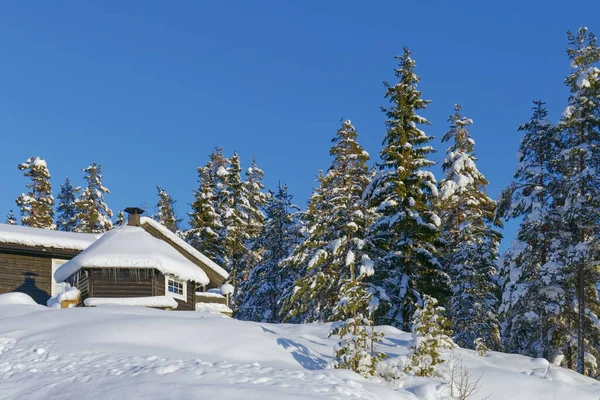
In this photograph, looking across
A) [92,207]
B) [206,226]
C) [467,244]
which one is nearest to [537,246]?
[467,244]

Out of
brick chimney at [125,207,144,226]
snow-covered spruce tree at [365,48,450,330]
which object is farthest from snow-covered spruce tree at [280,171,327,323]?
brick chimney at [125,207,144,226]

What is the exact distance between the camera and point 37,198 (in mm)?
50812

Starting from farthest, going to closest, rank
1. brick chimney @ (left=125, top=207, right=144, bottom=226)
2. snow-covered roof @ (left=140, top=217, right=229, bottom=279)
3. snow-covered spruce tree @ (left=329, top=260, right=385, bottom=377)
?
snow-covered roof @ (left=140, top=217, right=229, bottom=279) < brick chimney @ (left=125, top=207, right=144, bottom=226) < snow-covered spruce tree @ (left=329, top=260, right=385, bottom=377)

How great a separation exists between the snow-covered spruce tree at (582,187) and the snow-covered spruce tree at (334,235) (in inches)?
310

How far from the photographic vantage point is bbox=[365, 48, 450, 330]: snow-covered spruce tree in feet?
79.4

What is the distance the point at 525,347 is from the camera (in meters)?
26.9

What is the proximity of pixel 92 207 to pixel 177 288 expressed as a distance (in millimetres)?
27710

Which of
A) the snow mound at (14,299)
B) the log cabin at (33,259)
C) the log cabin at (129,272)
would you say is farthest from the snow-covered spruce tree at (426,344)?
the log cabin at (33,259)

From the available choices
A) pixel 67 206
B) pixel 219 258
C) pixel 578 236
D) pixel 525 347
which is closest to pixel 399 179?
pixel 578 236

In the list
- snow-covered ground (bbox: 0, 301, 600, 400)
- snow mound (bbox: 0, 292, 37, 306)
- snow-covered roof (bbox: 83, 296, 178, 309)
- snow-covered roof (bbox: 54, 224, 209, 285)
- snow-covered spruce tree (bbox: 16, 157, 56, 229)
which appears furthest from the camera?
snow-covered spruce tree (bbox: 16, 157, 56, 229)

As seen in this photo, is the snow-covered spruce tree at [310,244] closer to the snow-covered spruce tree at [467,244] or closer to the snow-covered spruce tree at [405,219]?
the snow-covered spruce tree at [405,219]

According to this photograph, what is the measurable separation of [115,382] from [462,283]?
820 inches

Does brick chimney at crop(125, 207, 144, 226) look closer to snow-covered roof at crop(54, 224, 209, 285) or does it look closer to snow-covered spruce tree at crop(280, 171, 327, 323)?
snow-covered roof at crop(54, 224, 209, 285)

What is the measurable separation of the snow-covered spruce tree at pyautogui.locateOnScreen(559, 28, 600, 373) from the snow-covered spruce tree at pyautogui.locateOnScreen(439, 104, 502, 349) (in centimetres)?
493
